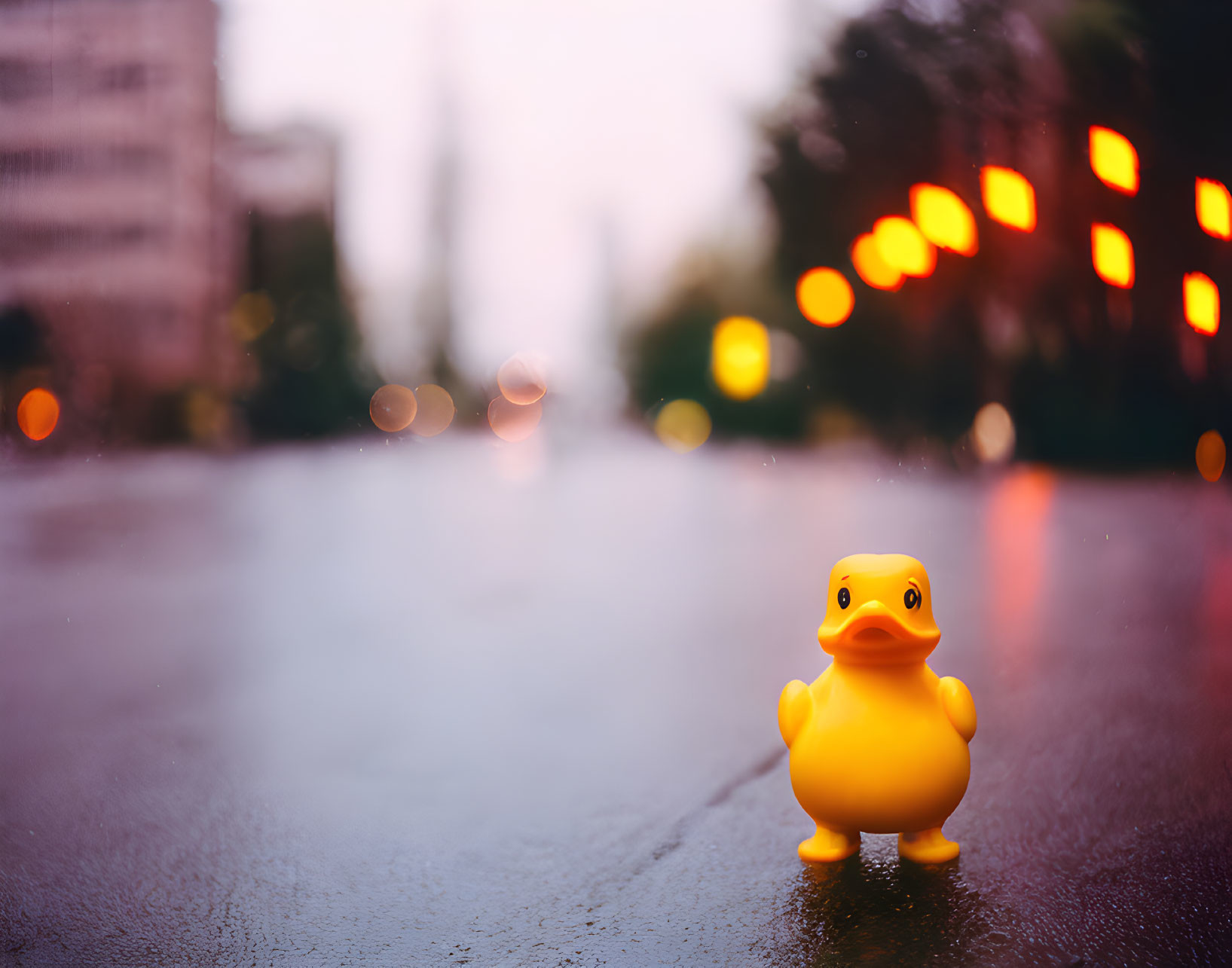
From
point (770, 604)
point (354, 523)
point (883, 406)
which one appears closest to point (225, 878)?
point (883, 406)

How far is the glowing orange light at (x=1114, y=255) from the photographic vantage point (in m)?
3.78

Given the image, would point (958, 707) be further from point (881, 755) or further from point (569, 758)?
point (569, 758)

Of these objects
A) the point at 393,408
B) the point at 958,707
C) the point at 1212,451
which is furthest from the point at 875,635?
the point at 1212,451

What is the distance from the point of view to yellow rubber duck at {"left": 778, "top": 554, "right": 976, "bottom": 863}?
2.81 m

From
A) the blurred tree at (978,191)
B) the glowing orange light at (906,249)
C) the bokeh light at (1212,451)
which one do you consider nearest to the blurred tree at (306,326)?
the blurred tree at (978,191)

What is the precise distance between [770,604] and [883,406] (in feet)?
8.19

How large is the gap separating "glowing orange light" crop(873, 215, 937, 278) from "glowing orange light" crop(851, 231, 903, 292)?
0.08 feet

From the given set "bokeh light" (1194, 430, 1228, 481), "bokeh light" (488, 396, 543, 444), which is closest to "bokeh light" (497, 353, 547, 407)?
"bokeh light" (488, 396, 543, 444)

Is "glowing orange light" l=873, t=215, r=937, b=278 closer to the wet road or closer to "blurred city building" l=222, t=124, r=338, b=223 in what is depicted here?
the wet road

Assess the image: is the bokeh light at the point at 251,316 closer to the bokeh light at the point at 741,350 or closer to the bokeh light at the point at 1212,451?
the bokeh light at the point at 741,350

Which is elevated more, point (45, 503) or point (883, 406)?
point (883, 406)

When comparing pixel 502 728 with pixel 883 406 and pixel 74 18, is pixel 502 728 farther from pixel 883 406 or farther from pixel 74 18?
pixel 74 18

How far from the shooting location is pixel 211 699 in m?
5.18

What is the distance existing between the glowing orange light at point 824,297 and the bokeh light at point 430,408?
206 centimetres
